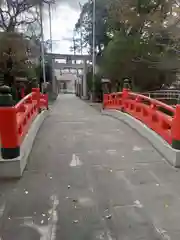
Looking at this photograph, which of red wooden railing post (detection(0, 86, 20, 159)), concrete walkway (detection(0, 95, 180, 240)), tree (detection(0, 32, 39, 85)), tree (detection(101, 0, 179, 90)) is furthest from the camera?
tree (detection(0, 32, 39, 85))

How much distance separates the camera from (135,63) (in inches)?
598

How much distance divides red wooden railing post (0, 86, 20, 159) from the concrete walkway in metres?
0.41

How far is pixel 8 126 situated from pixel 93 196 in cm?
155

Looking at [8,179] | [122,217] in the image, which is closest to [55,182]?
[8,179]

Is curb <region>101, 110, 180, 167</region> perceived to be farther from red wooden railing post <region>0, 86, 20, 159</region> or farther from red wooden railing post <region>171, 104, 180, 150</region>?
red wooden railing post <region>0, 86, 20, 159</region>

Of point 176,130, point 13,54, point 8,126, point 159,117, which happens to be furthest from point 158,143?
point 13,54

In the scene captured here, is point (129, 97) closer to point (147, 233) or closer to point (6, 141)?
point (6, 141)

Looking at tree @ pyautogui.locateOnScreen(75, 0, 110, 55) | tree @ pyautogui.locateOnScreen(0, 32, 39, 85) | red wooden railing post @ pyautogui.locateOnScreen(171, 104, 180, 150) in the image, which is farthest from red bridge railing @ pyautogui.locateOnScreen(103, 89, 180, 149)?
tree @ pyautogui.locateOnScreen(75, 0, 110, 55)

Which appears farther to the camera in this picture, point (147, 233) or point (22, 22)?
point (22, 22)

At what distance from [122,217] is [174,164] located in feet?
5.76

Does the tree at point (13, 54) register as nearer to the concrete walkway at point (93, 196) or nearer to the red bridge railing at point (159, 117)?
the red bridge railing at point (159, 117)

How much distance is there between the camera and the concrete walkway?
2.46 m

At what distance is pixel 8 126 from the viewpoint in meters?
3.72

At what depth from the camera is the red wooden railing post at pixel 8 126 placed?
3.69 m
